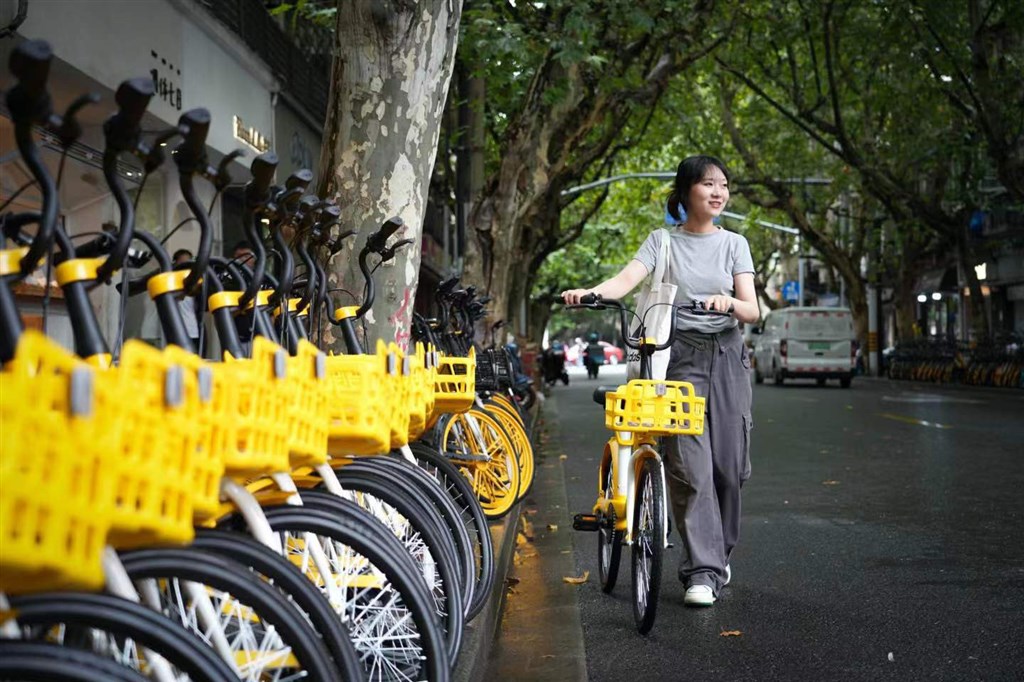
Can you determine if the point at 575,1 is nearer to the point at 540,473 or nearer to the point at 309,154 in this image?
the point at 540,473

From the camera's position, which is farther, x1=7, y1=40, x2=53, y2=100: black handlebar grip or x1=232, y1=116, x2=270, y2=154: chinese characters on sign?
x1=232, y1=116, x2=270, y2=154: chinese characters on sign

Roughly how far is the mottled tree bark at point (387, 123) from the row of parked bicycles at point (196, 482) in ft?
5.92

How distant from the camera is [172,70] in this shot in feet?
41.0

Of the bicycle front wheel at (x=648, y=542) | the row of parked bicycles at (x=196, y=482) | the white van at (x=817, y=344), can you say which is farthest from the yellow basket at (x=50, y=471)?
the white van at (x=817, y=344)

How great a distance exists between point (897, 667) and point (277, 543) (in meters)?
2.74

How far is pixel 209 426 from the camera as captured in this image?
242 cm

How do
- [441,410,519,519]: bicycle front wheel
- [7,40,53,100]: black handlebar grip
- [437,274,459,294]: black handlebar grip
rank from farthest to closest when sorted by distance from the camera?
[437,274,459,294]: black handlebar grip, [441,410,519,519]: bicycle front wheel, [7,40,53,100]: black handlebar grip

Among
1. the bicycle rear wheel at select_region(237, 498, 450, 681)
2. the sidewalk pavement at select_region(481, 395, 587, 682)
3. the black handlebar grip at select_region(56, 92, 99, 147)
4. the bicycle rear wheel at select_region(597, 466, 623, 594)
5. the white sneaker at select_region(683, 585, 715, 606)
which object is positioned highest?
the black handlebar grip at select_region(56, 92, 99, 147)

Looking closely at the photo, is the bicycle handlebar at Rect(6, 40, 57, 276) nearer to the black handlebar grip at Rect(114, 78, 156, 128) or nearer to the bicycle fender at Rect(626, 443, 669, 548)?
the black handlebar grip at Rect(114, 78, 156, 128)

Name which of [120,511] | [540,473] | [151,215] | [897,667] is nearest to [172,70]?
[151,215]

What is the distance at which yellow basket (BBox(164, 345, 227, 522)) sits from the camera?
2.34 meters

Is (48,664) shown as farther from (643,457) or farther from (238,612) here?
(643,457)

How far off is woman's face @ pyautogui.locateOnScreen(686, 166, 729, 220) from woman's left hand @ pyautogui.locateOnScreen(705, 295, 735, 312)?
515 mm

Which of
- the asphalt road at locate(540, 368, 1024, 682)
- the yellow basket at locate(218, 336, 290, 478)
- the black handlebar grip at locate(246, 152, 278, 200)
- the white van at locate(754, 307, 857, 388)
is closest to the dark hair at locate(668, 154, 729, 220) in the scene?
the asphalt road at locate(540, 368, 1024, 682)
